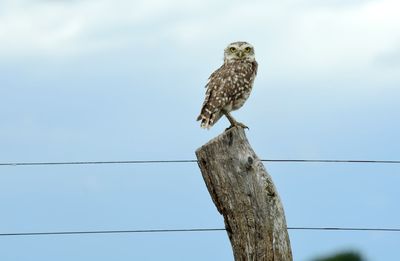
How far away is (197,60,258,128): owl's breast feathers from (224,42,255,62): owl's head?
152mm

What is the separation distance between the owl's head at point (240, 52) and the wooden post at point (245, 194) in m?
3.31

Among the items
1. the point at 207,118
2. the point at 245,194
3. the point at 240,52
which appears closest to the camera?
the point at 245,194

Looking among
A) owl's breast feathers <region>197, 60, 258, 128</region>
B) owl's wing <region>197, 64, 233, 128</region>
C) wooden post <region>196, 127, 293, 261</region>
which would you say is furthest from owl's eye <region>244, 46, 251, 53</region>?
wooden post <region>196, 127, 293, 261</region>

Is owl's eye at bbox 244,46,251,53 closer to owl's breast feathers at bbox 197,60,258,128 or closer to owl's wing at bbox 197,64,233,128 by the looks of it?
owl's breast feathers at bbox 197,60,258,128

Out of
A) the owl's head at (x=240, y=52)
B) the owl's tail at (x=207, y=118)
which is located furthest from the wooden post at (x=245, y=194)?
the owl's head at (x=240, y=52)

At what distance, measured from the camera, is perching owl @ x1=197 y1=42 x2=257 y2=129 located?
330 inches

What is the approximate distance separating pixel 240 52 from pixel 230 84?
114cm

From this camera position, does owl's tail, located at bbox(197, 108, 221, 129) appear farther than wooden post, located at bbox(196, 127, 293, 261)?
Yes

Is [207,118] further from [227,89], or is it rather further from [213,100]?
[227,89]

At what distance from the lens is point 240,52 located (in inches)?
392

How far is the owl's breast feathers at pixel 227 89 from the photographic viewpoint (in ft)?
27.4

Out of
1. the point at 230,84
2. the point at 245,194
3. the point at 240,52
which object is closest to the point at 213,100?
the point at 230,84

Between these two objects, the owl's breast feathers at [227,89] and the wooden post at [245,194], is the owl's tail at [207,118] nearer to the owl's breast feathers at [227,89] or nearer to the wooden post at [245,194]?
the owl's breast feathers at [227,89]

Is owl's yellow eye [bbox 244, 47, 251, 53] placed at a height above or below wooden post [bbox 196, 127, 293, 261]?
above
